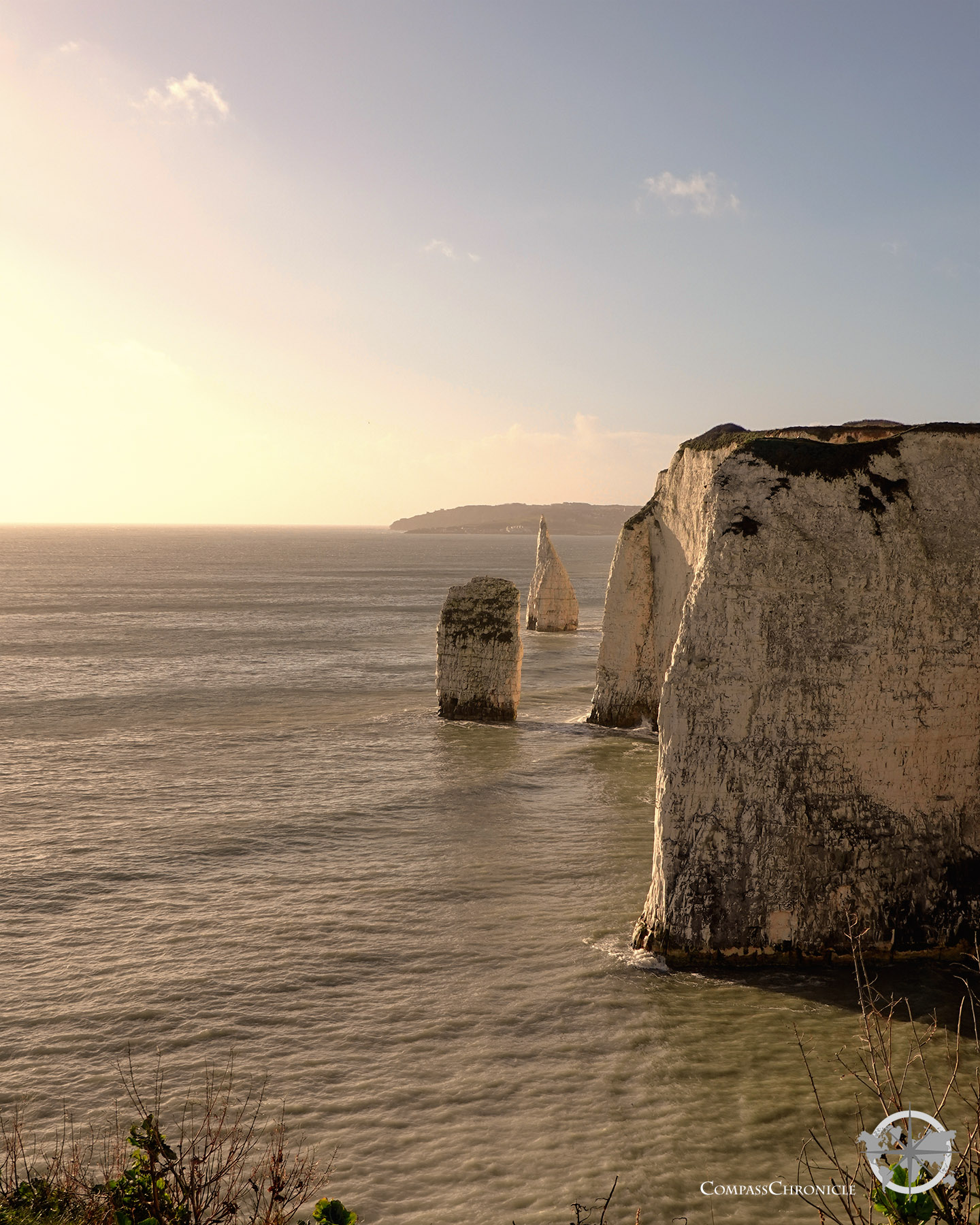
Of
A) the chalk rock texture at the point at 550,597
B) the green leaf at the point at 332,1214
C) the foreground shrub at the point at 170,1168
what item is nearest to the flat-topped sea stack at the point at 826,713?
the foreground shrub at the point at 170,1168

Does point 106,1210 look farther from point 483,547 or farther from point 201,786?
point 483,547

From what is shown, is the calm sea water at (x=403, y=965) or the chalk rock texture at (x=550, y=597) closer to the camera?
the calm sea water at (x=403, y=965)

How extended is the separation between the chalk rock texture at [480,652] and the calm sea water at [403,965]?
684mm

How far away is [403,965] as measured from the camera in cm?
895

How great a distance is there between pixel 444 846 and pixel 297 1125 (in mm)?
6000

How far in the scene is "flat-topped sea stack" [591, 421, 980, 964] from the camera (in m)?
7.97

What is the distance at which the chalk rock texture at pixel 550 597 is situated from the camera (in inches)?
1467

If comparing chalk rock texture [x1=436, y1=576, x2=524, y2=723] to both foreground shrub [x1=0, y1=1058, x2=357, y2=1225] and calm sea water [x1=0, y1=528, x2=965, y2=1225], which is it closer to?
calm sea water [x1=0, y1=528, x2=965, y2=1225]

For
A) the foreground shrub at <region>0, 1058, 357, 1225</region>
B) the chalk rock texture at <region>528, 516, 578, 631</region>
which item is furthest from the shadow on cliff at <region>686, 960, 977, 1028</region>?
the chalk rock texture at <region>528, 516, 578, 631</region>

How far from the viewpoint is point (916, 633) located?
8188 mm

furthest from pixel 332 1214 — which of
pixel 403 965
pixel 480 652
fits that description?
pixel 480 652

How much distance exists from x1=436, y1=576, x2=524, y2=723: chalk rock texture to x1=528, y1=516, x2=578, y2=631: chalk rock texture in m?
17.1

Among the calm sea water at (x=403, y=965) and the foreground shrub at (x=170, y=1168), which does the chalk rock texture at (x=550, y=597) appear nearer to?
the calm sea water at (x=403, y=965)

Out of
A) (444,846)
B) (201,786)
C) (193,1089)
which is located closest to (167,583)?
(201,786)
